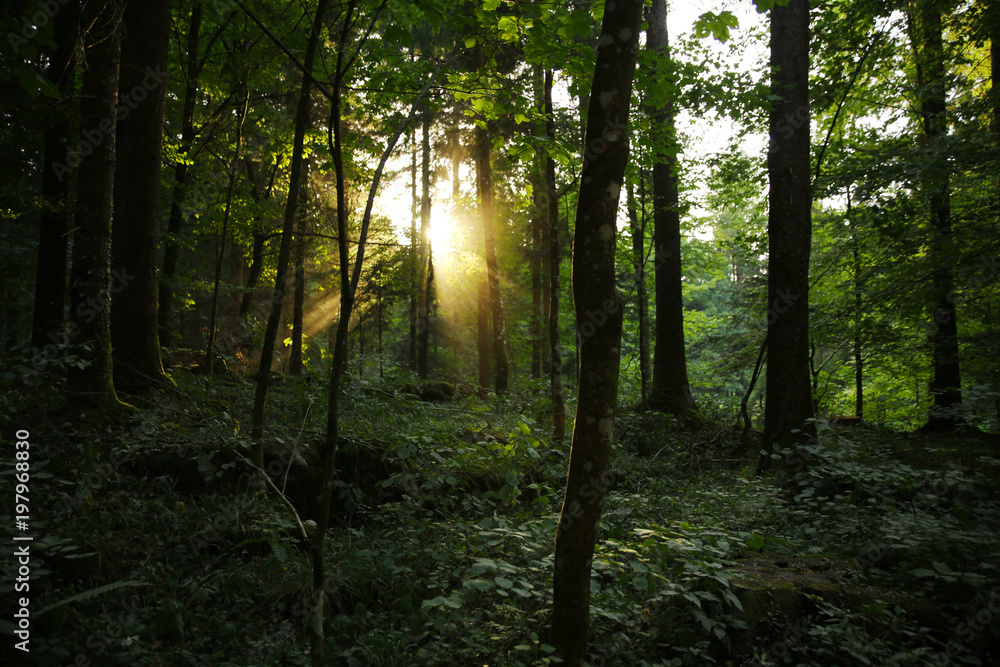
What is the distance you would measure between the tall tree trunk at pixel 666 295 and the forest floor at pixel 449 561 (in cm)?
490

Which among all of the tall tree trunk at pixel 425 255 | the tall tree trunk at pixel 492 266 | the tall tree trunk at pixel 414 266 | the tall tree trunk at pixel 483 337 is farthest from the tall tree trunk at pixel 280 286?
the tall tree trunk at pixel 425 255

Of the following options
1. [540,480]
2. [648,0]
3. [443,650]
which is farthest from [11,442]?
[648,0]

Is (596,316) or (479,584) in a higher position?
(596,316)

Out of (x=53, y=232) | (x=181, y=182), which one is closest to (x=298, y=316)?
(x=181, y=182)

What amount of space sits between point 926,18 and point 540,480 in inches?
469

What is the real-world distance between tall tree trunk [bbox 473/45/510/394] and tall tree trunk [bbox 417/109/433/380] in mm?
4557

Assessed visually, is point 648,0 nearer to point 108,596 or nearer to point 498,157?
point 108,596

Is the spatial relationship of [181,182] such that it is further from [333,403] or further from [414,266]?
[333,403]

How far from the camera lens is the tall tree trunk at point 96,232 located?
18.0ft

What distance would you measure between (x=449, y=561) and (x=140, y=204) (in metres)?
6.75

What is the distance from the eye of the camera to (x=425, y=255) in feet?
62.5

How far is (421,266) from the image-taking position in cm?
1769

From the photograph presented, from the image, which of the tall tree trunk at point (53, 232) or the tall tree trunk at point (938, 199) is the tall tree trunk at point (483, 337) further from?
the tall tree trunk at point (938, 199)

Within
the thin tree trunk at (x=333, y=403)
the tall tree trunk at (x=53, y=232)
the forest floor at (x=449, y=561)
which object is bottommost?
the forest floor at (x=449, y=561)
